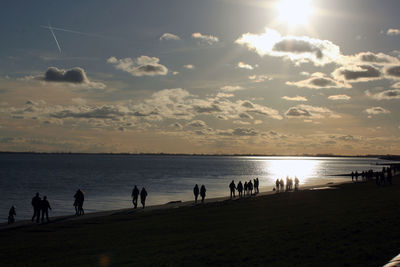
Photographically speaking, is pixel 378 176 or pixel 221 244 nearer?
pixel 221 244

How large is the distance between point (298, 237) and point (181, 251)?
153 inches

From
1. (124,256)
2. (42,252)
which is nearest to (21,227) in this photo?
(42,252)

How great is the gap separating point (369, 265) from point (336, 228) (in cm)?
463

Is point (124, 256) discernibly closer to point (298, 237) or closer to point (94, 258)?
point (94, 258)

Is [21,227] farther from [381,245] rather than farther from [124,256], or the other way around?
[381,245]

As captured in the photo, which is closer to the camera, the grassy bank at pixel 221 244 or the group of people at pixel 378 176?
the grassy bank at pixel 221 244

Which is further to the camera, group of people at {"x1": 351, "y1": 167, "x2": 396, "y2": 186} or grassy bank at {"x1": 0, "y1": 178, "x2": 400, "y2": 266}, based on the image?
group of people at {"x1": 351, "y1": 167, "x2": 396, "y2": 186}

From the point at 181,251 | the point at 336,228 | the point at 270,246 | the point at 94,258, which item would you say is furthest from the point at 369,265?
the point at 94,258

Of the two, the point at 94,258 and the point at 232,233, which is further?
the point at 232,233

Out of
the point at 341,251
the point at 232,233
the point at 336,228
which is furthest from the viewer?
the point at 232,233

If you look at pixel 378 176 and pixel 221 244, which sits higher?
pixel 378 176

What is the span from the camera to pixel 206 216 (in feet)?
75.6

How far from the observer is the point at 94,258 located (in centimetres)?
1252

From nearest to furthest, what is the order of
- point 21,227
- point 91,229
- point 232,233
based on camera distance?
point 232,233, point 91,229, point 21,227
